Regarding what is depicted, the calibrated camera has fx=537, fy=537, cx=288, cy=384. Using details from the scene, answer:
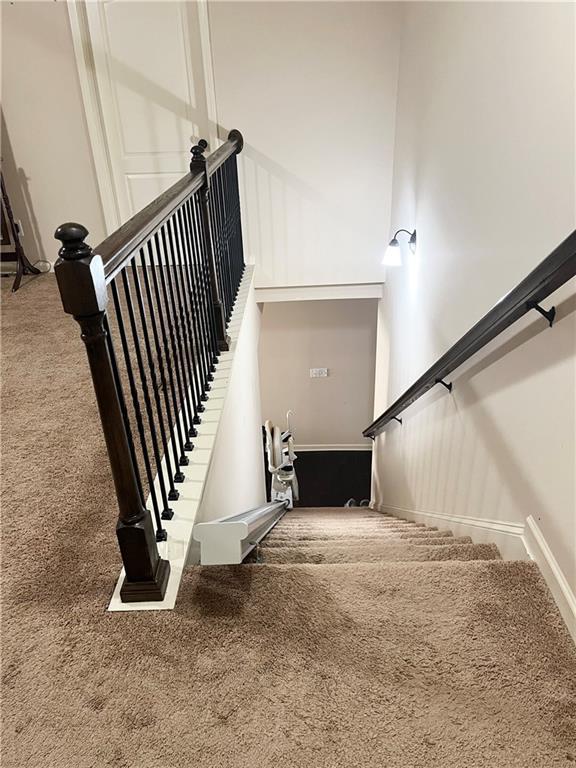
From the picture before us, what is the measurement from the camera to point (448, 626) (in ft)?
4.63

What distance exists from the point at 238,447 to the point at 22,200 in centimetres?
273

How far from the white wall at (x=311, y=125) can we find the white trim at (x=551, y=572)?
10.5 feet

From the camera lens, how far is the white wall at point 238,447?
2.40m

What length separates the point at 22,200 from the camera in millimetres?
4219

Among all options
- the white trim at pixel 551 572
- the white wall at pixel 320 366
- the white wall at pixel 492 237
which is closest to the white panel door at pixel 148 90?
the white wall at pixel 492 237

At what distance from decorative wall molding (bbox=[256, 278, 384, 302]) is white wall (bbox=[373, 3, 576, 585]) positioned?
113cm

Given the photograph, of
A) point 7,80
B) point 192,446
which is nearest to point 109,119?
point 7,80

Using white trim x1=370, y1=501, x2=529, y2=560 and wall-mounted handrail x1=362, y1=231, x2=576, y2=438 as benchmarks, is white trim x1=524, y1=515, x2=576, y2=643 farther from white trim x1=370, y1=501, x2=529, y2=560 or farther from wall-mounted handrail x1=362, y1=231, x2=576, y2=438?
wall-mounted handrail x1=362, y1=231, x2=576, y2=438

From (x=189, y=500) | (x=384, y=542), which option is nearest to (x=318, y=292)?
(x=384, y=542)

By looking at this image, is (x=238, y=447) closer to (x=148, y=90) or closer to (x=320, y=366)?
(x=148, y=90)

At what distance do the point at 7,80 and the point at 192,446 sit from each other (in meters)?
3.40

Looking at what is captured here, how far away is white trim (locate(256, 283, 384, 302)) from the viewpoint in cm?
468

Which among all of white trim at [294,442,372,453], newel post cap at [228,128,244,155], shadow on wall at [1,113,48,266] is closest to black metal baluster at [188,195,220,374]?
newel post cap at [228,128,244,155]

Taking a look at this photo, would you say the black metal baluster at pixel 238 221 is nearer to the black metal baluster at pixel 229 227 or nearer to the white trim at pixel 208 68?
the black metal baluster at pixel 229 227
